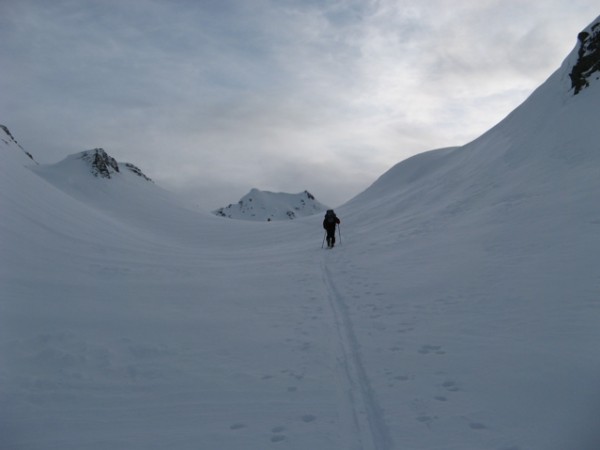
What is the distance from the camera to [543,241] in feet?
33.7

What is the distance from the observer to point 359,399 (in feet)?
16.3

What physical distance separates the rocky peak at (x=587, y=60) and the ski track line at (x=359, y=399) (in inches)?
811

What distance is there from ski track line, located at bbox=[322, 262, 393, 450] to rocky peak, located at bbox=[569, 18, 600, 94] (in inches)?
811

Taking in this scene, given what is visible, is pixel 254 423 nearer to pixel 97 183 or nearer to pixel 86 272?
pixel 86 272

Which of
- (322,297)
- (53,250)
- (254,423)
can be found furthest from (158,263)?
(254,423)

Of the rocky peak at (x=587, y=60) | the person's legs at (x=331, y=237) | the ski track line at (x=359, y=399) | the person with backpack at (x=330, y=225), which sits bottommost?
the ski track line at (x=359, y=399)

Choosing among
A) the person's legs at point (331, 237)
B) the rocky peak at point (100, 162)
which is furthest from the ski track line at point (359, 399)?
the rocky peak at point (100, 162)

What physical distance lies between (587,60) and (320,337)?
73.0ft

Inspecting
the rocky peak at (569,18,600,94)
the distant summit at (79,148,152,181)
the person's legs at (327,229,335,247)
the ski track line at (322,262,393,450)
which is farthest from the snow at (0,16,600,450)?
the distant summit at (79,148,152,181)

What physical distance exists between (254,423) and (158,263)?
1124 centimetres

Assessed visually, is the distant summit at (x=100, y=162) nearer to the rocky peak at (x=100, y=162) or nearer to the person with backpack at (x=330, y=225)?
the rocky peak at (x=100, y=162)

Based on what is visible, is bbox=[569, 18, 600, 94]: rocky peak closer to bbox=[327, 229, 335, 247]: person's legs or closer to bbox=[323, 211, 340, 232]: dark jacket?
bbox=[323, 211, 340, 232]: dark jacket

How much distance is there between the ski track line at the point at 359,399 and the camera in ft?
13.6

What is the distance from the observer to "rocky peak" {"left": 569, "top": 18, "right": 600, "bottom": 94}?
20.1m
